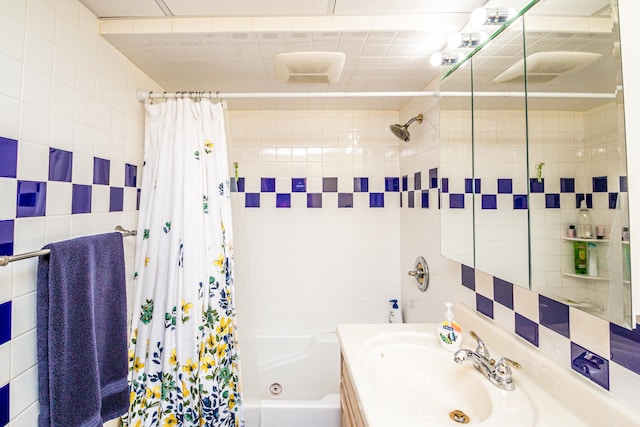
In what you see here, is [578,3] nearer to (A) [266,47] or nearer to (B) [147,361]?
(A) [266,47]

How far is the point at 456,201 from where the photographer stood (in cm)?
123

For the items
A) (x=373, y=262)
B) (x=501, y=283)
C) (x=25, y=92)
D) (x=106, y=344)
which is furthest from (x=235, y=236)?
(x=501, y=283)

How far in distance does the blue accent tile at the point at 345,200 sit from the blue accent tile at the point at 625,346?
1585mm

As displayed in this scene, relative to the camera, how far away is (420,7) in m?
1.10

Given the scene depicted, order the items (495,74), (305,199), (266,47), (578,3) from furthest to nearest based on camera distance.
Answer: (305,199) → (266,47) → (495,74) → (578,3)

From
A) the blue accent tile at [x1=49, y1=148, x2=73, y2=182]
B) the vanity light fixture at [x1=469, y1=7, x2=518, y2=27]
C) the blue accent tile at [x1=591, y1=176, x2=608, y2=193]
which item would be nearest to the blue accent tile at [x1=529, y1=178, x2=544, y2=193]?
the blue accent tile at [x1=591, y1=176, x2=608, y2=193]

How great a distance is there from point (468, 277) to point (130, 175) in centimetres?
176

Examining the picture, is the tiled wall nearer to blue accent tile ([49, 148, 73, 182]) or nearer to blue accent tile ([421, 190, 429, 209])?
blue accent tile ([49, 148, 73, 182])

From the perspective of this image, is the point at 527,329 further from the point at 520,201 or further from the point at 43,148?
the point at 43,148

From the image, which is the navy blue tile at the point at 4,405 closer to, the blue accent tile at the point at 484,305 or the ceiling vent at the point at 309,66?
the ceiling vent at the point at 309,66

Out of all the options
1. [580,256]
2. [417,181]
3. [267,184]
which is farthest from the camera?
[267,184]

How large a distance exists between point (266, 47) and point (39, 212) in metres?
1.11

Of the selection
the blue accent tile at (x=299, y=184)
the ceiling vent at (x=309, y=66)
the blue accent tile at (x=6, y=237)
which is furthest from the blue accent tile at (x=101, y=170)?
the blue accent tile at (x=299, y=184)

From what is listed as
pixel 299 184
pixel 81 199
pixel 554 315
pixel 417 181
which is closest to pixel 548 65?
pixel 554 315
